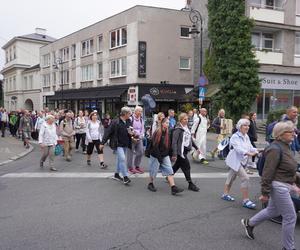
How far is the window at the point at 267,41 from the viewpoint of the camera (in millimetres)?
27703

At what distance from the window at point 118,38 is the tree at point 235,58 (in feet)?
30.9

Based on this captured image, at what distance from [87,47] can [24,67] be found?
2937 cm

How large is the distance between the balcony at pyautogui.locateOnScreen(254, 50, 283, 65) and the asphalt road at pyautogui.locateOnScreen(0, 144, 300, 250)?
18.7 metres

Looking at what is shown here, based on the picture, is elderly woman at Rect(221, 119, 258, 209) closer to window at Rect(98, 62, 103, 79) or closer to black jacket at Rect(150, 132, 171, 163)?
black jacket at Rect(150, 132, 171, 163)

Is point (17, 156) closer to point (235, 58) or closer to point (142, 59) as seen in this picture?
point (235, 58)

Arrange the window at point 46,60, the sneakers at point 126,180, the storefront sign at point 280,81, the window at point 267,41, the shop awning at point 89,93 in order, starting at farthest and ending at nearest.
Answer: the window at point 46,60
the shop awning at point 89,93
the window at point 267,41
the storefront sign at point 280,81
the sneakers at point 126,180

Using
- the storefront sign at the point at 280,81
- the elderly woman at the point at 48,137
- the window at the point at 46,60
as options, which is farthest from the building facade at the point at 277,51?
the window at the point at 46,60

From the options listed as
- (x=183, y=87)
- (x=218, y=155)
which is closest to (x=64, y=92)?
(x=183, y=87)

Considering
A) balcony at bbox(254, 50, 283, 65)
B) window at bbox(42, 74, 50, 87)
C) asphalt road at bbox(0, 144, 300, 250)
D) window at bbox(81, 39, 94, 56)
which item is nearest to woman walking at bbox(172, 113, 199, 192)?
asphalt road at bbox(0, 144, 300, 250)

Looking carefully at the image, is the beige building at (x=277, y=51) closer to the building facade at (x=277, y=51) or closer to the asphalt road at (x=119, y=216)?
the building facade at (x=277, y=51)

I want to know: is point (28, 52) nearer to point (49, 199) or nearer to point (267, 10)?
point (267, 10)

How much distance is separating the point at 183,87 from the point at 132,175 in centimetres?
2320

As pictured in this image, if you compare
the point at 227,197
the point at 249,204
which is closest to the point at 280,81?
the point at 227,197

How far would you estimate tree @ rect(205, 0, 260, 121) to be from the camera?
24.5 m
